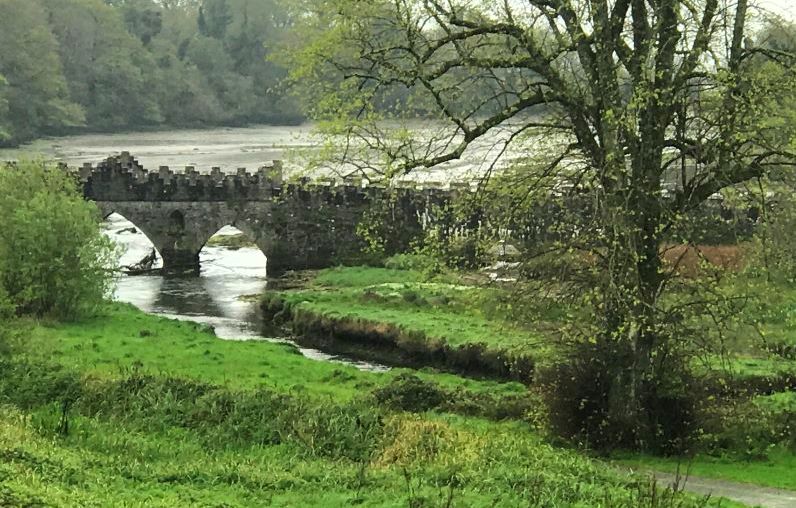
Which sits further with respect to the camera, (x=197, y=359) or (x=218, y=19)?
(x=218, y=19)

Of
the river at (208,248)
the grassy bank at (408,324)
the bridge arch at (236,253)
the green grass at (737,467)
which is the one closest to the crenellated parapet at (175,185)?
the bridge arch at (236,253)

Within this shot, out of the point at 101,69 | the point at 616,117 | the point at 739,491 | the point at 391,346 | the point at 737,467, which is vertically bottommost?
the point at 391,346

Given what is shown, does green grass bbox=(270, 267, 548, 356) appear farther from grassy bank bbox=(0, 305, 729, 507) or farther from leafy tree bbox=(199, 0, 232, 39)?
leafy tree bbox=(199, 0, 232, 39)

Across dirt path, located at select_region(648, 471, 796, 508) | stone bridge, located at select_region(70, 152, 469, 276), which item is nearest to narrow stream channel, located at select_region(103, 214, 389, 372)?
stone bridge, located at select_region(70, 152, 469, 276)

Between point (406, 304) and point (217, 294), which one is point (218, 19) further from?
point (406, 304)

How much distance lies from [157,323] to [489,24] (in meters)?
21.5

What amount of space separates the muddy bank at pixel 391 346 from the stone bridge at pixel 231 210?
1417 cm

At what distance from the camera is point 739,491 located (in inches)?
819

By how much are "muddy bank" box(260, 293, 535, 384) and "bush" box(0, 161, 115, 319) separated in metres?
8.55

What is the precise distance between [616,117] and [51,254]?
2319 centimetres

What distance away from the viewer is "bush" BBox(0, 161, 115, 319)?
38500mm

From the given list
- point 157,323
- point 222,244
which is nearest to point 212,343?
point 157,323

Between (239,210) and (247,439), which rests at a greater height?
(247,439)

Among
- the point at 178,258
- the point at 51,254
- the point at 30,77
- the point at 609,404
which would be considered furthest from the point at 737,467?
the point at 30,77
